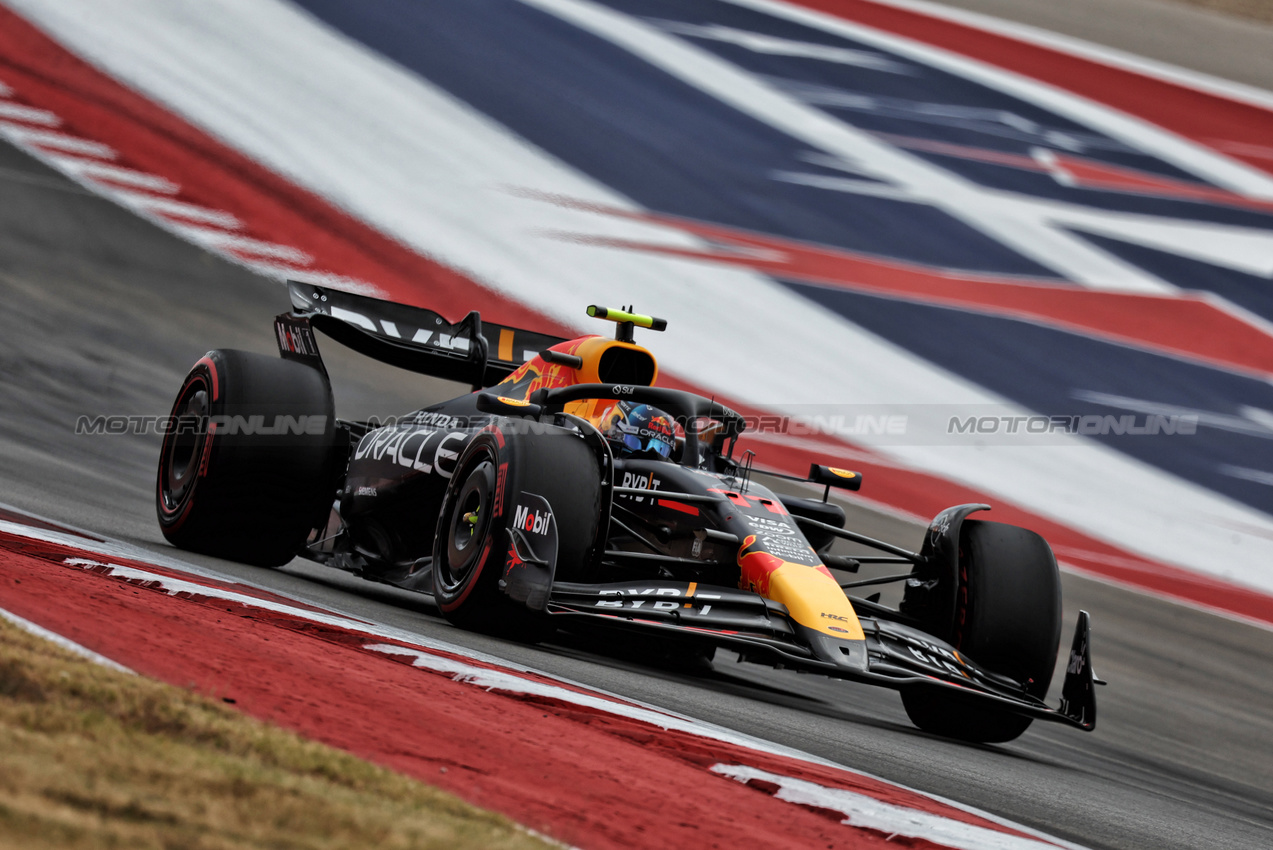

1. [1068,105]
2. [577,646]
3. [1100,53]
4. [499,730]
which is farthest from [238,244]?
[1100,53]

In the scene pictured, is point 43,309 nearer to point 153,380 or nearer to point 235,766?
point 153,380

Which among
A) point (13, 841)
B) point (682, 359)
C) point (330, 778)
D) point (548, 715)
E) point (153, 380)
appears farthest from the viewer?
point (682, 359)

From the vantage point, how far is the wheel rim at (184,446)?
316 inches

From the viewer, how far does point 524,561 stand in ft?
19.5

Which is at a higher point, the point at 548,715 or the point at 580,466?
the point at 580,466

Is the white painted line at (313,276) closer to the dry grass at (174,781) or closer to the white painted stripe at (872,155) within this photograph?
the white painted stripe at (872,155)

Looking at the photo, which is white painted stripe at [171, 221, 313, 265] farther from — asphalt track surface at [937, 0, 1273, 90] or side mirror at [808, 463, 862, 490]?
asphalt track surface at [937, 0, 1273, 90]

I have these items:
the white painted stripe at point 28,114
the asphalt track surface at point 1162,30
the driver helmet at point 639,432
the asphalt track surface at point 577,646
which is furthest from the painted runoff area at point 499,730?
the asphalt track surface at point 1162,30

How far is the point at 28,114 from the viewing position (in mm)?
16469

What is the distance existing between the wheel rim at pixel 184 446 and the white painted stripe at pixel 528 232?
26.7 ft

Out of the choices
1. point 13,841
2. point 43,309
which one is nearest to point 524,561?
point 13,841

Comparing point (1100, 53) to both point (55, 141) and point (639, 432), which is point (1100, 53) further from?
point (639, 432)

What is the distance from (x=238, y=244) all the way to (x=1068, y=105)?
1306cm

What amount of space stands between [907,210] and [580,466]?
14.1m
